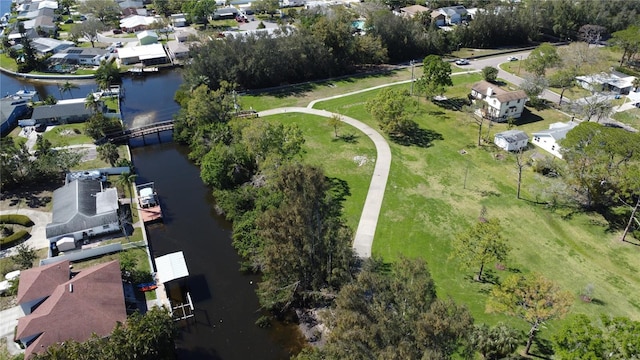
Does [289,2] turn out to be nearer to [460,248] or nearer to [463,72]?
[463,72]

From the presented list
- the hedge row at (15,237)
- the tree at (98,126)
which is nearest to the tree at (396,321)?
the hedge row at (15,237)

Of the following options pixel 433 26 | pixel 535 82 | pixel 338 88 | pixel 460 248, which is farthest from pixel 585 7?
pixel 460 248

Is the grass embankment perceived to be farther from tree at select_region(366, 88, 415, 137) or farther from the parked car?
the parked car

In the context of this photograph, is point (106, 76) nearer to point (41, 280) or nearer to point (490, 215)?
point (41, 280)

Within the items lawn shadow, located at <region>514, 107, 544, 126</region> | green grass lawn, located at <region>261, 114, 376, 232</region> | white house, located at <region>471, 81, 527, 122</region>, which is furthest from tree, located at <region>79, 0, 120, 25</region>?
lawn shadow, located at <region>514, 107, 544, 126</region>

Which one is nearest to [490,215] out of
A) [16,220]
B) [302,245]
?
[302,245]

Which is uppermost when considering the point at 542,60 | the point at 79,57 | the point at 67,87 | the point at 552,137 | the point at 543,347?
the point at 79,57
